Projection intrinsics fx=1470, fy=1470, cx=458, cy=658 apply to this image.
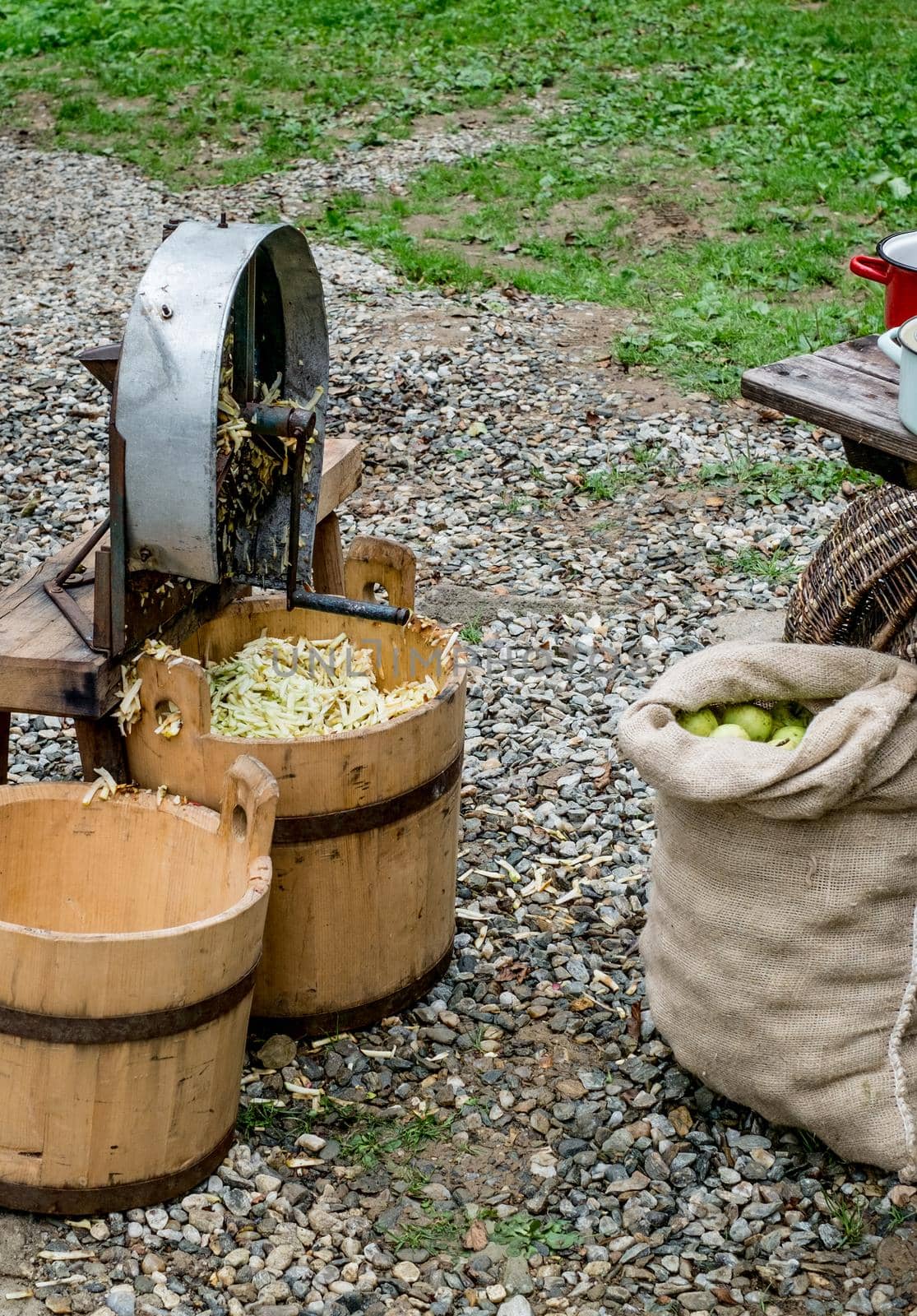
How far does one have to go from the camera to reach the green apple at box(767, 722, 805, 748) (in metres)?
3.19

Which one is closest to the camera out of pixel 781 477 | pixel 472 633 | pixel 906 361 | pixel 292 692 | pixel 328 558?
pixel 906 361

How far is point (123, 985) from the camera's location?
2.77 m

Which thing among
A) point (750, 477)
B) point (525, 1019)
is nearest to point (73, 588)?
point (525, 1019)

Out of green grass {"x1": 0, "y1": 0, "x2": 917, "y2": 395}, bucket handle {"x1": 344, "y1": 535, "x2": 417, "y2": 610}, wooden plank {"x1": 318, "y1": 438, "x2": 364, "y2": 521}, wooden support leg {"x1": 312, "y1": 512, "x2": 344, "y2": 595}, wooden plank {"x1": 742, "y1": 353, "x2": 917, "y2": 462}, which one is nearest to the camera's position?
wooden plank {"x1": 742, "y1": 353, "x2": 917, "y2": 462}

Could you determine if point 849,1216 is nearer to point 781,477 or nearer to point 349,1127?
point 349,1127

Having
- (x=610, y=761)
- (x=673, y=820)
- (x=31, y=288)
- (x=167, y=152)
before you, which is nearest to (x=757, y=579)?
(x=610, y=761)

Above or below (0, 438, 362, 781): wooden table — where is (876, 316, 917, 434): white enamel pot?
above

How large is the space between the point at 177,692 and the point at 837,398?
151 cm

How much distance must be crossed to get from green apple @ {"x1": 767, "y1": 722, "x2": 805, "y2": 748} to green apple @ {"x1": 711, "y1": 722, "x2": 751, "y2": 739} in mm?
62

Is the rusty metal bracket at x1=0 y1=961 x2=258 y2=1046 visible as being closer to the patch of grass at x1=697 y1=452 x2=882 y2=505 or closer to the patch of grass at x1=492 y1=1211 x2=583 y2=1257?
the patch of grass at x1=492 y1=1211 x2=583 y2=1257

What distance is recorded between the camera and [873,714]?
2936 millimetres

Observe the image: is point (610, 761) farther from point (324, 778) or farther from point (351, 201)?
point (351, 201)

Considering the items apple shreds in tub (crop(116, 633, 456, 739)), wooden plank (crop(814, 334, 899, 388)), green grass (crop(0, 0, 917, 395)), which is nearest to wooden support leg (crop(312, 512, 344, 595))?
apple shreds in tub (crop(116, 633, 456, 739))

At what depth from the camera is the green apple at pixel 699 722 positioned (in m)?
3.23
